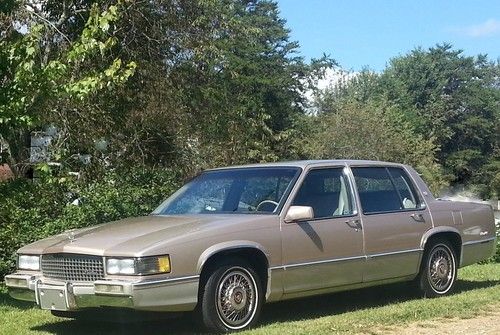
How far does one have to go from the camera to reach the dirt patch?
7118 millimetres

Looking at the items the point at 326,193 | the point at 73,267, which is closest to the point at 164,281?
the point at 73,267

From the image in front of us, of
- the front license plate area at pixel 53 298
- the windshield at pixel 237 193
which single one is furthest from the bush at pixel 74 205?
the front license plate area at pixel 53 298

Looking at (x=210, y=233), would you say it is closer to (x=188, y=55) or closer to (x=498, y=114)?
(x=188, y=55)

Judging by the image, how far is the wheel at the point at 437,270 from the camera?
9055 mm

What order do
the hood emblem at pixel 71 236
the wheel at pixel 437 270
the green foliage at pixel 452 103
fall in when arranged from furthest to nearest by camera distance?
the green foliage at pixel 452 103 < the wheel at pixel 437 270 < the hood emblem at pixel 71 236

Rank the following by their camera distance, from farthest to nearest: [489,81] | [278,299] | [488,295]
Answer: [489,81] < [488,295] < [278,299]

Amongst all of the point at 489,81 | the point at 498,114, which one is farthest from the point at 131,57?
the point at 489,81

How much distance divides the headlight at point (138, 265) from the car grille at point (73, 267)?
127 millimetres

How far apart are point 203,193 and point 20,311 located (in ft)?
7.96

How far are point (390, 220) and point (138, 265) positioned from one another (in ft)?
10.7

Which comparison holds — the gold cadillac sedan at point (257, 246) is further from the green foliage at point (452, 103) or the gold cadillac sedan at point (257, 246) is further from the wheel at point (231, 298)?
the green foliage at point (452, 103)

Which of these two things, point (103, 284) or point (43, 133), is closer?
point (103, 284)

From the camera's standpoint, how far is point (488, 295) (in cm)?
912

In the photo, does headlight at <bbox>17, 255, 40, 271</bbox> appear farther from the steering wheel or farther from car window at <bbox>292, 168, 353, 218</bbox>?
car window at <bbox>292, 168, 353, 218</bbox>
